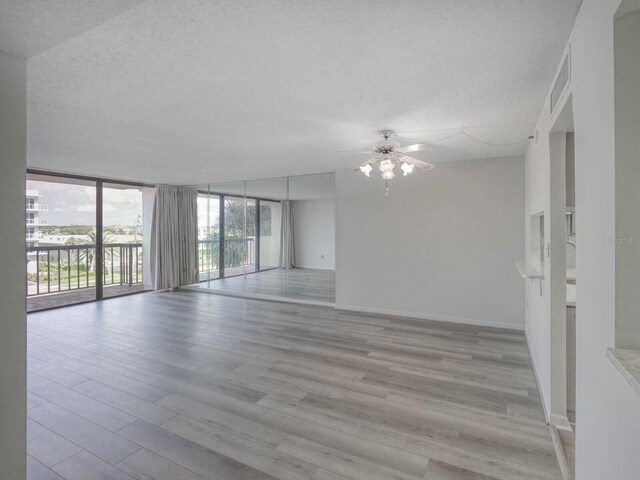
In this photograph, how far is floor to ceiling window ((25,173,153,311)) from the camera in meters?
5.88

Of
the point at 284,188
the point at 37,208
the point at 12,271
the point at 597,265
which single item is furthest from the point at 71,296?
the point at 597,265

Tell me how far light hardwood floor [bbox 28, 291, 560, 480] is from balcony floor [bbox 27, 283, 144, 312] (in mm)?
1492

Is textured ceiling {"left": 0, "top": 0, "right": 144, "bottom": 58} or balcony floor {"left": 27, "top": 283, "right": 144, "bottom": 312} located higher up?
textured ceiling {"left": 0, "top": 0, "right": 144, "bottom": 58}

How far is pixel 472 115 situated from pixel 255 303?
4.82m

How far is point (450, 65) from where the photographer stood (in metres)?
1.99

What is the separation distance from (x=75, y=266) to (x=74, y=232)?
0.89 meters

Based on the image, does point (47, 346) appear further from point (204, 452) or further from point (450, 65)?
point (450, 65)

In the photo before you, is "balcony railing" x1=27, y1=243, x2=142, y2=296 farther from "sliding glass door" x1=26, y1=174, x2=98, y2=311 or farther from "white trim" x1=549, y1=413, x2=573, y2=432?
"white trim" x1=549, y1=413, x2=573, y2=432

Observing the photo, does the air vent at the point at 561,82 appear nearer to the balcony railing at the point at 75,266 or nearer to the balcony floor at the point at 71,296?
the balcony railing at the point at 75,266

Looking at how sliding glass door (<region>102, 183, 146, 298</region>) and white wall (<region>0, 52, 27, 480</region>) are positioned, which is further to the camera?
sliding glass door (<region>102, 183, 146, 298</region>)

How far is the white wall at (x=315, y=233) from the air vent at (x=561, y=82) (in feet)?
13.1

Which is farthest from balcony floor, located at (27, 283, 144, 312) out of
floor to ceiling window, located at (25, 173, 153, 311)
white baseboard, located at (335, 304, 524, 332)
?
white baseboard, located at (335, 304, 524, 332)

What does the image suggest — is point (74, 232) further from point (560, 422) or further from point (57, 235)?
point (560, 422)

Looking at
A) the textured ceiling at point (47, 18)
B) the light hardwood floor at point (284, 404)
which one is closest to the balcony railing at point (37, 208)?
the light hardwood floor at point (284, 404)
